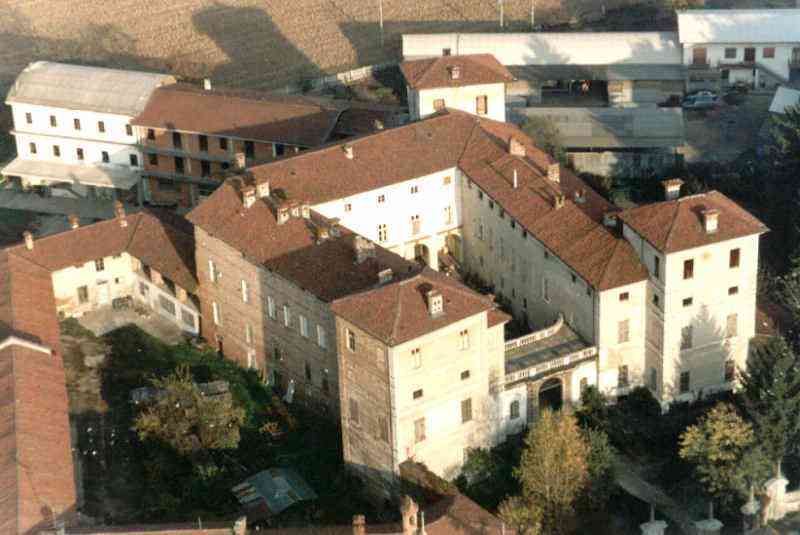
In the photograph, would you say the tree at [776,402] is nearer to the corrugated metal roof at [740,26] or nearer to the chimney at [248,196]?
the chimney at [248,196]

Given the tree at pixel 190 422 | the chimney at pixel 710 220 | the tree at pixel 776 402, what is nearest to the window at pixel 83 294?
the tree at pixel 190 422

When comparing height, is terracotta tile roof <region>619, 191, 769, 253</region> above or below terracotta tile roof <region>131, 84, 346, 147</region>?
Answer: above

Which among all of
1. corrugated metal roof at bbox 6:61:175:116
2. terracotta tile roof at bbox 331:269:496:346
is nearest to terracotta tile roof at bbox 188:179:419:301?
terracotta tile roof at bbox 331:269:496:346

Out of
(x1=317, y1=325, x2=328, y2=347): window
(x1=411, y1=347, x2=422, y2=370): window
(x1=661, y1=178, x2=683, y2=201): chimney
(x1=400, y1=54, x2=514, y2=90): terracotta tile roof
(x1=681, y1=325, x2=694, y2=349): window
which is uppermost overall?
(x1=400, y1=54, x2=514, y2=90): terracotta tile roof

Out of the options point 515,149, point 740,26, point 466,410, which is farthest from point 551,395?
point 740,26

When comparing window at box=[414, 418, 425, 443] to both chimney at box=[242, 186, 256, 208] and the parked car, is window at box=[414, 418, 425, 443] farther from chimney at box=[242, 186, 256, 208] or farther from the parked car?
the parked car

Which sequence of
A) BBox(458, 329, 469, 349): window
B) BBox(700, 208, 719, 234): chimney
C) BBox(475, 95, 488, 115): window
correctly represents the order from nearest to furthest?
BBox(458, 329, 469, 349): window → BBox(700, 208, 719, 234): chimney → BBox(475, 95, 488, 115): window
